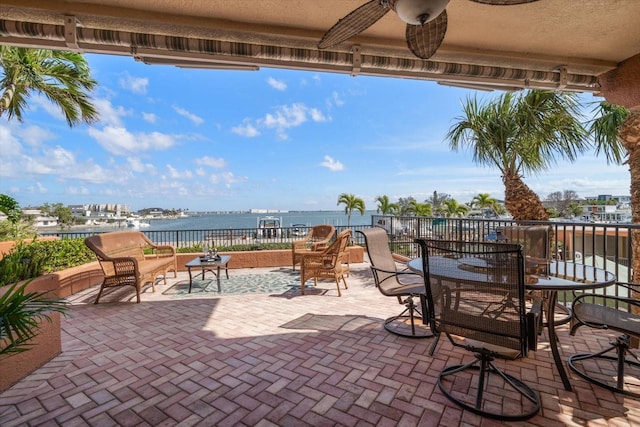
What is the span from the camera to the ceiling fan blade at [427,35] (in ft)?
5.69

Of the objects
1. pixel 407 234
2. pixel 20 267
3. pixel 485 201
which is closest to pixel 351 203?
pixel 407 234

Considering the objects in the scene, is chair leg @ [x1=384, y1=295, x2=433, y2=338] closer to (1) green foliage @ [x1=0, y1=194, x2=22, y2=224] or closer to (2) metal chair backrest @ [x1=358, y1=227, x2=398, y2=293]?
(2) metal chair backrest @ [x1=358, y1=227, x2=398, y2=293]

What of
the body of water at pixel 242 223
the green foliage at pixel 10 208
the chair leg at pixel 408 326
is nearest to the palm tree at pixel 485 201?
the body of water at pixel 242 223

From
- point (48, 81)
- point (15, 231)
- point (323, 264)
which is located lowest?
point (323, 264)

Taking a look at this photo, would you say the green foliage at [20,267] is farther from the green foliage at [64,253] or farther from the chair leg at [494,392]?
the chair leg at [494,392]

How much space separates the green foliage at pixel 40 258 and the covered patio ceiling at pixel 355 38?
6.75 ft

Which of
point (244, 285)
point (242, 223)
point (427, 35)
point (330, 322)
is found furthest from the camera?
point (242, 223)

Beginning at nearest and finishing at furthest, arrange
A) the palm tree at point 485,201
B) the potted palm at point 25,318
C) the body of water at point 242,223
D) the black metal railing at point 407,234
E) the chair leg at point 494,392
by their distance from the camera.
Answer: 1. the potted palm at point 25,318
2. the chair leg at point 494,392
3. the black metal railing at point 407,234
4. the body of water at point 242,223
5. the palm tree at point 485,201

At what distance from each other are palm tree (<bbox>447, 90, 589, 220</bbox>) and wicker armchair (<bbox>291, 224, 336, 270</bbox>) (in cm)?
346

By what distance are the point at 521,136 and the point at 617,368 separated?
4767 millimetres

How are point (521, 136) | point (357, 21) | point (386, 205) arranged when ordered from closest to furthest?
1. point (357, 21)
2. point (521, 136)
3. point (386, 205)

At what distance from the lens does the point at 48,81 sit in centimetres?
559

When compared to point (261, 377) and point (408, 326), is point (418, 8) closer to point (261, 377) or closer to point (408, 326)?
point (261, 377)

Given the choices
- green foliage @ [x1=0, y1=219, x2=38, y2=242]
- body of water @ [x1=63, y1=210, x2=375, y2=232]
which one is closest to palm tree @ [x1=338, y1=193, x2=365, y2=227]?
body of water @ [x1=63, y1=210, x2=375, y2=232]
